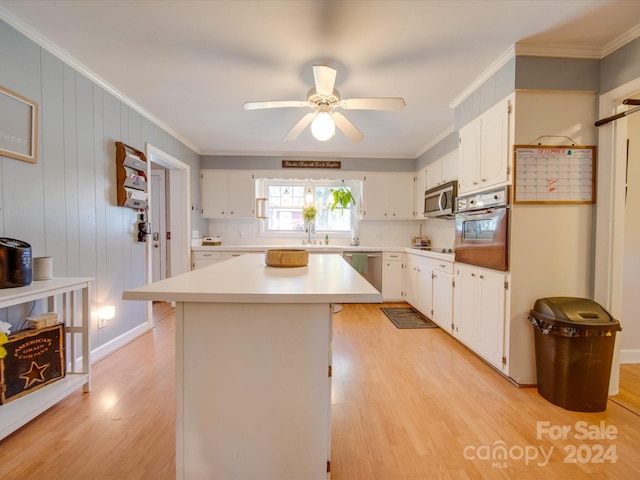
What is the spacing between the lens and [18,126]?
1.75 m

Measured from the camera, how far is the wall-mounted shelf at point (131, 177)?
2642 millimetres

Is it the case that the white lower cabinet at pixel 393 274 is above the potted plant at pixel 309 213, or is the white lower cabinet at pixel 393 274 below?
below

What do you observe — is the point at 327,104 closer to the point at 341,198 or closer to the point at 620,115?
the point at 620,115

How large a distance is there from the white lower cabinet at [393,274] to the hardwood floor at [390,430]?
201 centimetres

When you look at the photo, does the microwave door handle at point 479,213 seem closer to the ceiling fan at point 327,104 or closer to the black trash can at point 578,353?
the black trash can at point 578,353

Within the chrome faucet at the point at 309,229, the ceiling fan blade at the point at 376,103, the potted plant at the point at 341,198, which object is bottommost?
the chrome faucet at the point at 309,229

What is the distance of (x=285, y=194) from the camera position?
16.7 ft

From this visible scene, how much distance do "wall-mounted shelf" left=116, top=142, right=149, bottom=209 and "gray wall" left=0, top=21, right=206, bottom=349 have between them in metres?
0.06

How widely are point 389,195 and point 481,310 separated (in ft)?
8.74

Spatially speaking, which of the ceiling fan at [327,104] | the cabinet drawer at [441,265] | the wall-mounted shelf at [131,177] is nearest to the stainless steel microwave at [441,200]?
the cabinet drawer at [441,265]

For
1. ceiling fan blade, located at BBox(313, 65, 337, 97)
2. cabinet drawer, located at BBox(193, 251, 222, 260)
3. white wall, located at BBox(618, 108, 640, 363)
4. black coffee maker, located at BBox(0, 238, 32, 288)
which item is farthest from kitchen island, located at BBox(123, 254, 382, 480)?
cabinet drawer, located at BBox(193, 251, 222, 260)

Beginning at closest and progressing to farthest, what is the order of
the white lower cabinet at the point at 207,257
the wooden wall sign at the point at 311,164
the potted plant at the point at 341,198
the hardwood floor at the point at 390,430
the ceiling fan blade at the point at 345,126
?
the hardwood floor at the point at 390,430 < the ceiling fan blade at the point at 345,126 < the white lower cabinet at the point at 207,257 < the wooden wall sign at the point at 311,164 < the potted plant at the point at 341,198

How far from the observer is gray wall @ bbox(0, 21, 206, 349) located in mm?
1768

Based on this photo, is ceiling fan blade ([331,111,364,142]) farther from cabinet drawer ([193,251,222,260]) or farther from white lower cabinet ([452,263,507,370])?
cabinet drawer ([193,251,222,260])
